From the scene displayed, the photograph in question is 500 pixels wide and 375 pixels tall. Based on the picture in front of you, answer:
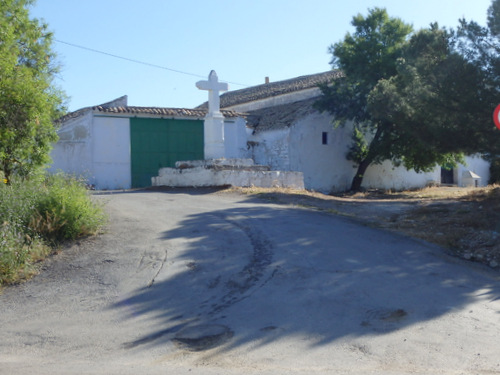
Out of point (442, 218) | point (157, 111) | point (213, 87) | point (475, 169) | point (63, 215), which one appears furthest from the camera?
point (475, 169)

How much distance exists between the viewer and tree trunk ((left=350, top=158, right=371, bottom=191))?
24.6 m

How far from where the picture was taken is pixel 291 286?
6992 mm

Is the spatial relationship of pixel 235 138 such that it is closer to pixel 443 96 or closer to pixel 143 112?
pixel 143 112

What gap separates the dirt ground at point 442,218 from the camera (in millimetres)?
9164

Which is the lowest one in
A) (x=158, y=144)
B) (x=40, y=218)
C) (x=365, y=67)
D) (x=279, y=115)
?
(x=40, y=218)

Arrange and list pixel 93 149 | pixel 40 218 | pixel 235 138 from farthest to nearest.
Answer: pixel 235 138 → pixel 93 149 → pixel 40 218

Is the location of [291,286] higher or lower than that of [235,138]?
lower

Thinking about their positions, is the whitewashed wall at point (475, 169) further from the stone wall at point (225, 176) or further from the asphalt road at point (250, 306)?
the asphalt road at point (250, 306)

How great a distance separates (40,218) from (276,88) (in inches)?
890

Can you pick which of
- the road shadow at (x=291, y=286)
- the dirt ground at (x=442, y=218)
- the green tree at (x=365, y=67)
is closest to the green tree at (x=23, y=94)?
the road shadow at (x=291, y=286)

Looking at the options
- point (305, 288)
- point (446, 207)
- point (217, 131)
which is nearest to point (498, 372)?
point (305, 288)

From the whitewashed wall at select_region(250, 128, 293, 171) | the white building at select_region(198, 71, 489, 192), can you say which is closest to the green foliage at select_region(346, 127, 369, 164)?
the white building at select_region(198, 71, 489, 192)

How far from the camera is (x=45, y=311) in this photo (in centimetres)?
651

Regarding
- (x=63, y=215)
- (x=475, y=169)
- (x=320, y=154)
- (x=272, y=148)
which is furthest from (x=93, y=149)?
(x=475, y=169)
